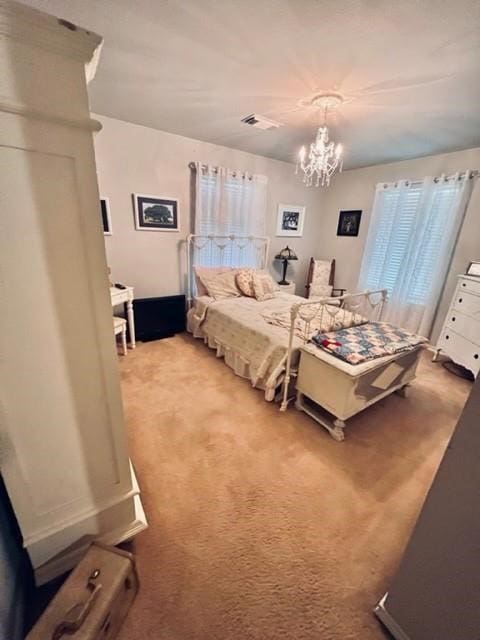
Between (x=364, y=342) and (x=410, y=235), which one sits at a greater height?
(x=410, y=235)

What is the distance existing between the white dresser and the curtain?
2.65 metres

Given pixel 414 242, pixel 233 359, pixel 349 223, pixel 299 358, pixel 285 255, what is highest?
pixel 349 223

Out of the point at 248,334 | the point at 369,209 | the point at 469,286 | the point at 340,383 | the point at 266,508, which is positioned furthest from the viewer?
the point at 369,209

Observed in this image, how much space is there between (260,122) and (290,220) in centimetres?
197

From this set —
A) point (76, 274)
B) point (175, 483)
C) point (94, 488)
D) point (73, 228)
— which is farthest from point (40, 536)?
point (73, 228)

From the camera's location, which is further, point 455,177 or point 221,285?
point 221,285

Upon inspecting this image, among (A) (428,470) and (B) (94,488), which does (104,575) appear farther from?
(A) (428,470)

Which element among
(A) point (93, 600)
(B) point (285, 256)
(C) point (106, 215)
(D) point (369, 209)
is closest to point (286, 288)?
A: (B) point (285, 256)

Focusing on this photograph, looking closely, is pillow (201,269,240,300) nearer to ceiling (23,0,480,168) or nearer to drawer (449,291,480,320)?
ceiling (23,0,480,168)

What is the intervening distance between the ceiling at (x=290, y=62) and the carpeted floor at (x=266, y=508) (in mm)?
2475

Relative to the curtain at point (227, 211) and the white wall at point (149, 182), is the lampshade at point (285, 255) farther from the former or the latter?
the white wall at point (149, 182)

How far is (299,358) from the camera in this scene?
7.25 ft

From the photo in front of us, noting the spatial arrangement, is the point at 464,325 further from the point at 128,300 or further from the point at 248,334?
the point at 128,300

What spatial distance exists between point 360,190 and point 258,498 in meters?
4.45
